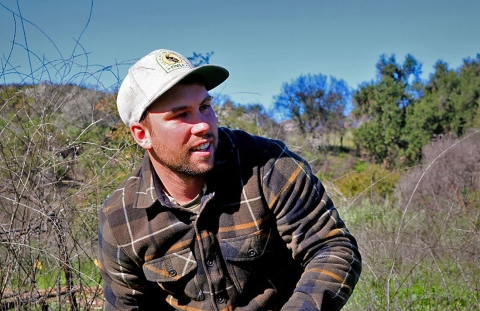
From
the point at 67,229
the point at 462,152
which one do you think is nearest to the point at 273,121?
the point at 67,229

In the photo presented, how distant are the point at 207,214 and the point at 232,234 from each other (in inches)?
5.6

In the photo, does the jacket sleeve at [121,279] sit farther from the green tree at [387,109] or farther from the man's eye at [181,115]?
the green tree at [387,109]

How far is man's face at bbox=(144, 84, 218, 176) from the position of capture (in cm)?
194

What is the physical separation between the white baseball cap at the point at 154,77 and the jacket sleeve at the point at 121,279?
0.53 meters

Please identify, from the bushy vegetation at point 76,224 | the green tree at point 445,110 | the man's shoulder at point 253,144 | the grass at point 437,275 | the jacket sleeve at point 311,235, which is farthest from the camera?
the green tree at point 445,110

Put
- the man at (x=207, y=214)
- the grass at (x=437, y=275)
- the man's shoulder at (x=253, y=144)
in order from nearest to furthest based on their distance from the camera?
the man at (x=207, y=214)
the man's shoulder at (x=253, y=144)
the grass at (x=437, y=275)

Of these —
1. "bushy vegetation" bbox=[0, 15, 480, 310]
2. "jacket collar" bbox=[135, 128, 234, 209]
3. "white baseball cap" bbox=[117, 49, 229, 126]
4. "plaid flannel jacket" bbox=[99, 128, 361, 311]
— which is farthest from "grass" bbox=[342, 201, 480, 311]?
"white baseball cap" bbox=[117, 49, 229, 126]

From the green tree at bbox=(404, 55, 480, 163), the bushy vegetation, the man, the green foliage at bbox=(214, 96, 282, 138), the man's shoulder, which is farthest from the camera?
the green tree at bbox=(404, 55, 480, 163)

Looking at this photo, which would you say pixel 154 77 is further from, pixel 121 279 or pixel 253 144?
pixel 121 279

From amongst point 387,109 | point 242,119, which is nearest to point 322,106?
point 387,109

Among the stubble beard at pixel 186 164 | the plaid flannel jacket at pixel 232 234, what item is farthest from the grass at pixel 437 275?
the stubble beard at pixel 186 164

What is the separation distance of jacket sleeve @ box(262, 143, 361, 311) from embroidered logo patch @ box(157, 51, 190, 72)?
581mm

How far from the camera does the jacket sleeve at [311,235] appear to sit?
1792mm

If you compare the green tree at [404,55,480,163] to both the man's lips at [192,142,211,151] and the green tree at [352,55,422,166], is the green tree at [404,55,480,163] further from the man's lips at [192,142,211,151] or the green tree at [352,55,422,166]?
the man's lips at [192,142,211,151]
